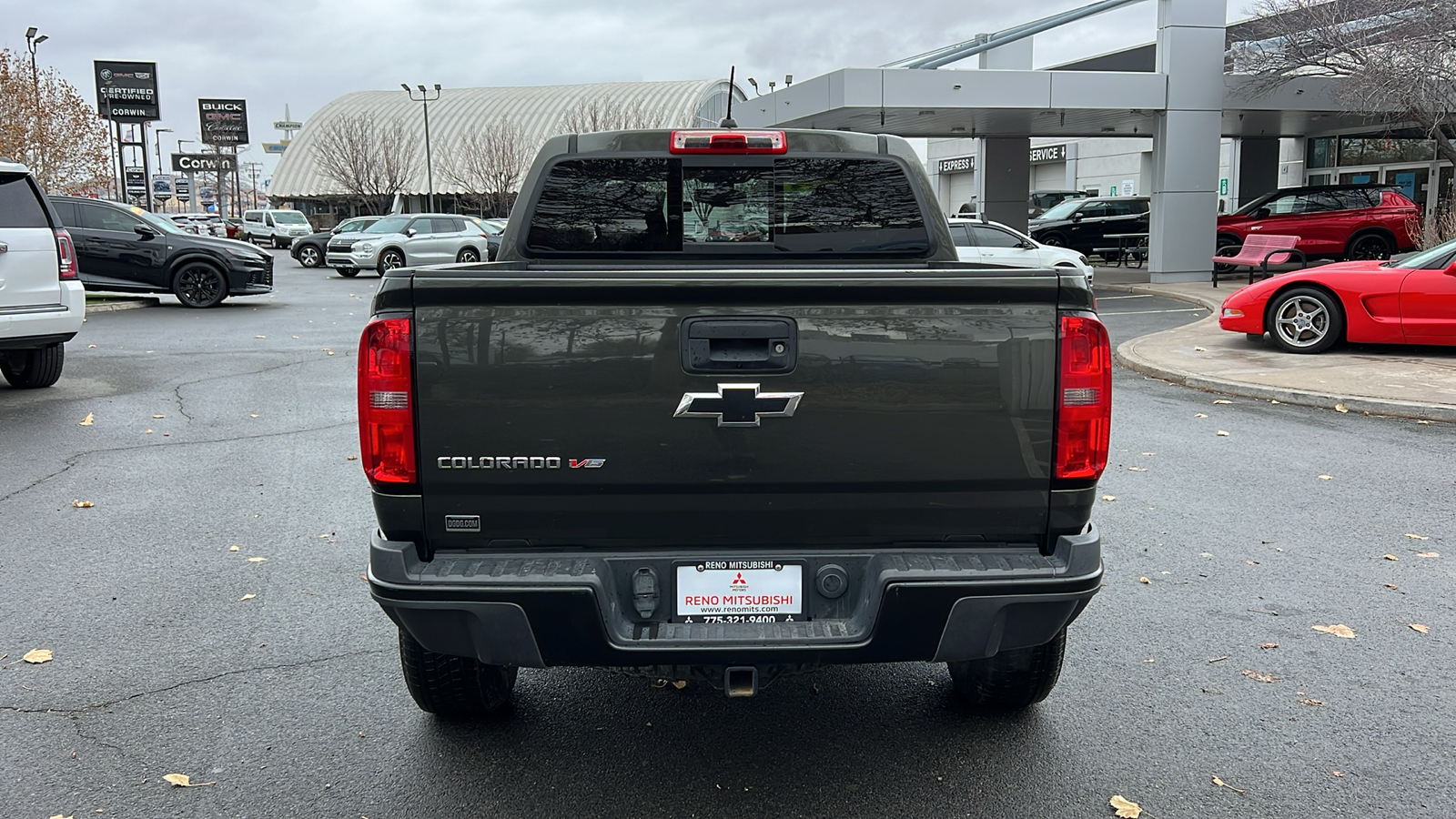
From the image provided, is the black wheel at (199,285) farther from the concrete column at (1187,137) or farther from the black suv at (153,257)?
the concrete column at (1187,137)

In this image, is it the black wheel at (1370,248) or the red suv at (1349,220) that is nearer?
the red suv at (1349,220)

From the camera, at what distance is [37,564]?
5.39 metres

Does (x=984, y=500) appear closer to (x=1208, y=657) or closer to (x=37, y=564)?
(x=1208, y=657)

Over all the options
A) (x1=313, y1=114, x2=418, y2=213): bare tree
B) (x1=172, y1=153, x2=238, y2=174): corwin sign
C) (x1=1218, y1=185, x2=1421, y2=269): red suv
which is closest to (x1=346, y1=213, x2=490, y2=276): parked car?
(x1=1218, y1=185, x2=1421, y2=269): red suv

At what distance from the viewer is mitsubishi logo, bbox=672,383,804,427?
2.76m

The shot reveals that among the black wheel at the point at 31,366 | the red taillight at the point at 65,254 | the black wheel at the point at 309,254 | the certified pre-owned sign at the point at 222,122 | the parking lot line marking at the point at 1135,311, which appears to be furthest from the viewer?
the certified pre-owned sign at the point at 222,122

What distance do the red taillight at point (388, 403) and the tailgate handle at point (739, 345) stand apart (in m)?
0.70

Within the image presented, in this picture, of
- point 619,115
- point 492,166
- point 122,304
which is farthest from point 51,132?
point 619,115

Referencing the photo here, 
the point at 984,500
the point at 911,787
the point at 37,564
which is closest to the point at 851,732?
the point at 911,787

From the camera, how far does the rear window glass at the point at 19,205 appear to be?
933 centimetres

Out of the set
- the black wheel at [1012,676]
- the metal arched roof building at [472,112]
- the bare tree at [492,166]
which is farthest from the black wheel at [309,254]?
the metal arched roof building at [472,112]

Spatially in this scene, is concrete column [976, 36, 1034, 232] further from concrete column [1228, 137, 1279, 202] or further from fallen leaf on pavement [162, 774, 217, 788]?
fallen leaf on pavement [162, 774, 217, 788]

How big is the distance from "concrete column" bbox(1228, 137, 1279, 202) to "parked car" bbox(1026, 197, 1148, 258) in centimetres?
392

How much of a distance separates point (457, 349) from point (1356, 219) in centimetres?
2484
